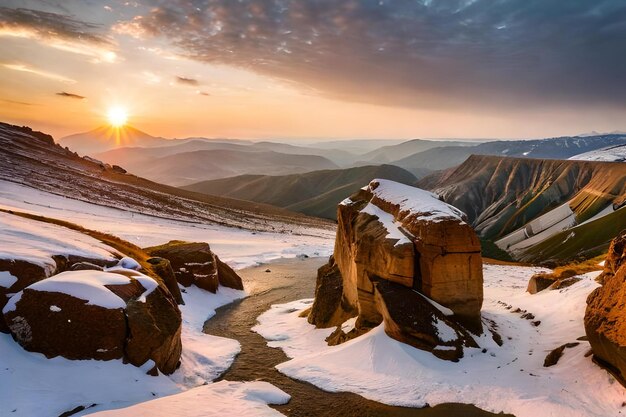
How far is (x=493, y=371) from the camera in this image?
21.7 m

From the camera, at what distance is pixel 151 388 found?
62.5 ft

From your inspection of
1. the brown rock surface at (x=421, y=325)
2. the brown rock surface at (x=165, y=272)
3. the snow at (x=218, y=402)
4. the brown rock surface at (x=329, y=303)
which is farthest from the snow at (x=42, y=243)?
the brown rock surface at (x=421, y=325)

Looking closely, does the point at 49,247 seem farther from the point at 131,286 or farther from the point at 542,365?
the point at 542,365

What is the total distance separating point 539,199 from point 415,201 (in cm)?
13936

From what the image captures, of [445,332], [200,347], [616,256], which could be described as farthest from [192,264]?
[616,256]

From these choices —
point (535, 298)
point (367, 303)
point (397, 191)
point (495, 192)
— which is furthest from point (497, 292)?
point (495, 192)

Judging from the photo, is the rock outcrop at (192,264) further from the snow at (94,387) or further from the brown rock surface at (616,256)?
the brown rock surface at (616,256)

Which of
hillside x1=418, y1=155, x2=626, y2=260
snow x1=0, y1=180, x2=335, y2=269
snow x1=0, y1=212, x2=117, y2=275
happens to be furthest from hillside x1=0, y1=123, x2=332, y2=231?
snow x1=0, y1=212, x2=117, y2=275

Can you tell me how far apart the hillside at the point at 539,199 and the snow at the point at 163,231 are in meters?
42.8

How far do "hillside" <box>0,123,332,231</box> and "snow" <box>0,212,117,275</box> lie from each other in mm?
73870

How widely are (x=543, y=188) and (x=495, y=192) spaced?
2380cm

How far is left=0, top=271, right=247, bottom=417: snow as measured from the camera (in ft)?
51.0

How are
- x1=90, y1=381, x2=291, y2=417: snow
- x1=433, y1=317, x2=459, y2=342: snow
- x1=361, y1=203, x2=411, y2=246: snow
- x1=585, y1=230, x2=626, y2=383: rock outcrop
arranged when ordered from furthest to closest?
x1=361, y1=203, x2=411, y2=246: snow → x1=433, y1=317, x2=459, y2=342: snow → x1=585, y1=230, x2=626, y2=383: rock outcrop → x1=90, y1=381, x2=291, y2=417: snow

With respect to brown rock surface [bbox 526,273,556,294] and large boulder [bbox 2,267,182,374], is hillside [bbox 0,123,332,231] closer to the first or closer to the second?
brown rock surface [bbox 526,273,556,294]
